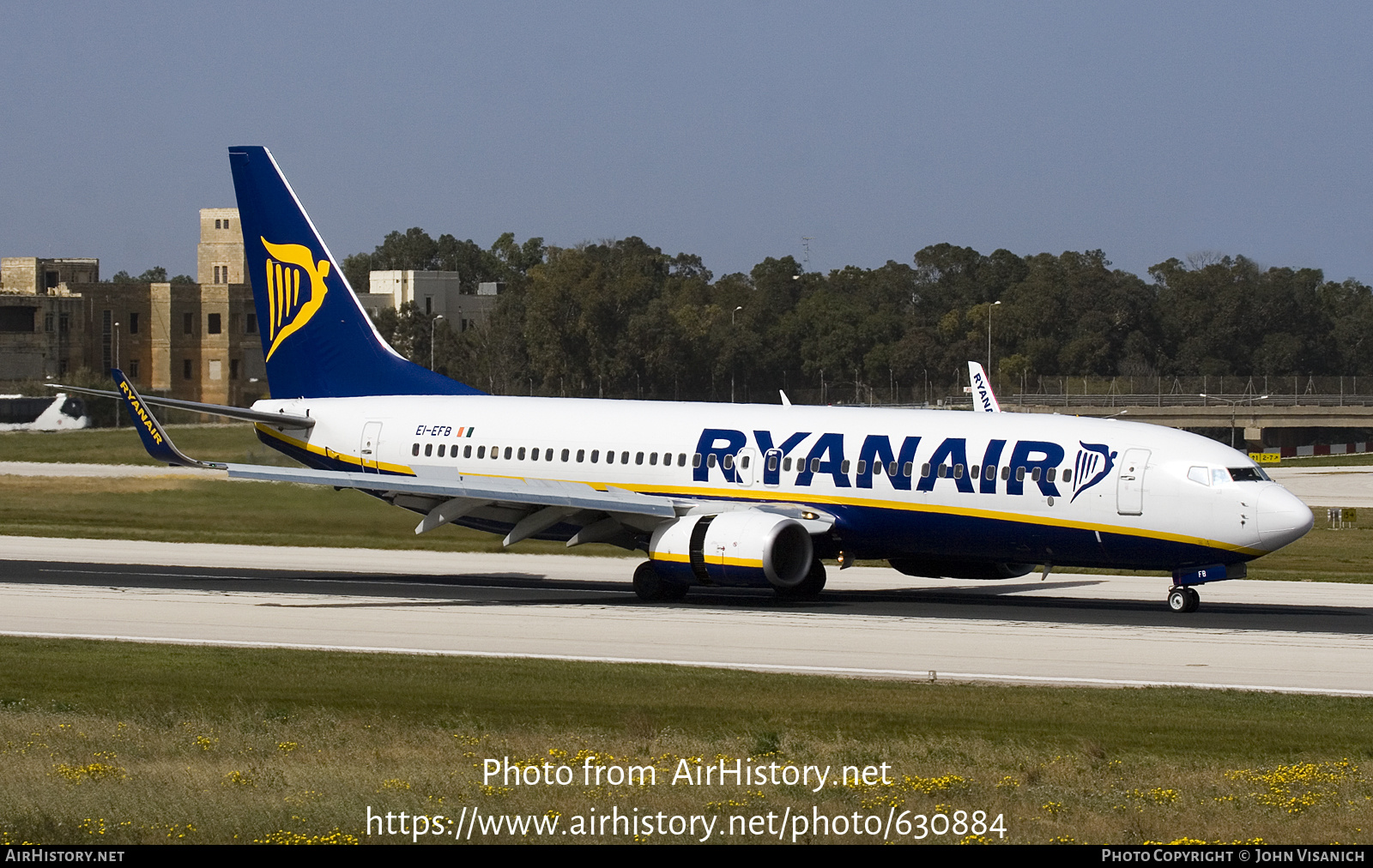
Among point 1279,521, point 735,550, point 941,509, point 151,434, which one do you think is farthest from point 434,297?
point 1279,521

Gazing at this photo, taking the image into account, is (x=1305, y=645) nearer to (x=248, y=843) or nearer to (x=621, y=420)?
(x=621, y=420)

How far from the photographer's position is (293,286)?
4088 cm

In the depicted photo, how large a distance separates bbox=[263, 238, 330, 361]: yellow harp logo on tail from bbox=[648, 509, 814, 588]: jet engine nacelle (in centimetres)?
1189

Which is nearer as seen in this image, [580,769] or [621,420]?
[580,769]

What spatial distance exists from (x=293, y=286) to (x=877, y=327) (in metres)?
106

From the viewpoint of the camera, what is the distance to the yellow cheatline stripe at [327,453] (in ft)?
126

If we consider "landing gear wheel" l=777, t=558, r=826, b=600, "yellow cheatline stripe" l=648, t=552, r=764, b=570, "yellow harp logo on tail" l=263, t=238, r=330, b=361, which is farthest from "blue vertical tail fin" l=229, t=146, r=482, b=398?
"landing gear wheel" l=777, t=558, r=826, b=600

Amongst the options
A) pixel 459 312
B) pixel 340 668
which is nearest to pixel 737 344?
pixel 459 312

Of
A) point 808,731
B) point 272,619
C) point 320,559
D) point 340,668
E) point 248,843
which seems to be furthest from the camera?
point 320,559

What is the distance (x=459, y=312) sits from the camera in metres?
150

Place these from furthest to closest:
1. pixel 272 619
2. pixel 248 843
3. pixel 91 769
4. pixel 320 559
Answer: pixel 320 559 → pixel 272 619 → pixel 91 769 → pixel 248 843

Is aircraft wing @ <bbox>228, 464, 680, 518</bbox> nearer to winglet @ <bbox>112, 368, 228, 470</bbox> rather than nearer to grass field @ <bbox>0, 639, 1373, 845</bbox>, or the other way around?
winglet @ <bbox>112, 368, 228, 470</bbox>

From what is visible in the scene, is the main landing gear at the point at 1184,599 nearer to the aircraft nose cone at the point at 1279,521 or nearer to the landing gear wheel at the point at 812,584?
the aircraft nose cone at the point at 1279,521

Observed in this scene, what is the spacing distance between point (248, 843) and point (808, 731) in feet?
25.2
